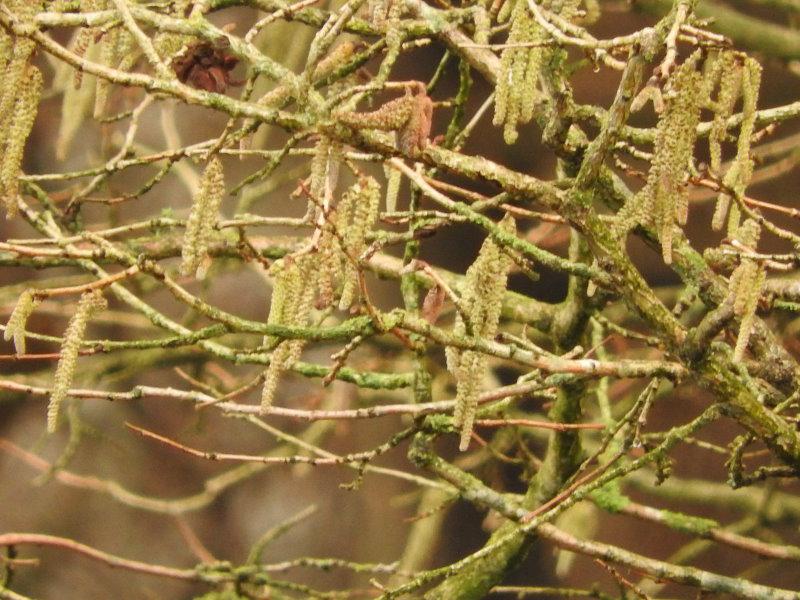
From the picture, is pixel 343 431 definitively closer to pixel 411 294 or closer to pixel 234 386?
pixel 234 386

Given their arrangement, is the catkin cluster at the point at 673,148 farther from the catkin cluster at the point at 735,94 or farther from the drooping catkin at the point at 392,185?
the drooping catkin at the point at 392,185

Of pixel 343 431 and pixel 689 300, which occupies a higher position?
pixel 689 300

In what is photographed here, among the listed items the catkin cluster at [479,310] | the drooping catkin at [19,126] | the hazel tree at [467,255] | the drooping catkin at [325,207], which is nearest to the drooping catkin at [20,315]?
the hazel tree at [467,255]

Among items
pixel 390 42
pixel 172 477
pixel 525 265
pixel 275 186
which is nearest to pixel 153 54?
pixel 390 42

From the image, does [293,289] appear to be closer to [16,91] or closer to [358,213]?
[358,213]

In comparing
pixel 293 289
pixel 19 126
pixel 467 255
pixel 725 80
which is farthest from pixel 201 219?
pixel 467 255

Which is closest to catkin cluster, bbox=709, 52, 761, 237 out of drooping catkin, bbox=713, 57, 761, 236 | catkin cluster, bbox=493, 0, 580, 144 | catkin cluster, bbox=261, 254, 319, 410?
drooping catkin, bbox=713, 57, 761, 236
